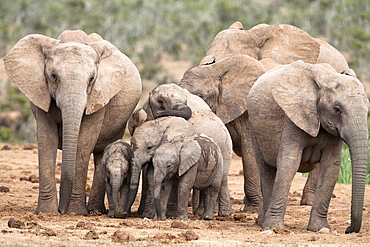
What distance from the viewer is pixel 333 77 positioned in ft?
24.2

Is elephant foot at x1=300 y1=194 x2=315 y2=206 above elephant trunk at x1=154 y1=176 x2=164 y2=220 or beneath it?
above

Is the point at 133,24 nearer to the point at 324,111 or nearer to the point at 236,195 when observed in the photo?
the point at 236,195

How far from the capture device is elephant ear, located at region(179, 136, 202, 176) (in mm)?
8008

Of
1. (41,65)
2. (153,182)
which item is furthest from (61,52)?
(153,182)

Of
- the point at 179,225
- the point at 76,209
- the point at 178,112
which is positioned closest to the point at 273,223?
the point at 179,225

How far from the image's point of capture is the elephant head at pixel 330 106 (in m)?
6.95

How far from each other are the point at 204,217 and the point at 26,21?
29.4 meters

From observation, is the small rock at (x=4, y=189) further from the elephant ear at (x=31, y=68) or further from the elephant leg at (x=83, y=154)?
the elephant ear at (x=31, y=68)

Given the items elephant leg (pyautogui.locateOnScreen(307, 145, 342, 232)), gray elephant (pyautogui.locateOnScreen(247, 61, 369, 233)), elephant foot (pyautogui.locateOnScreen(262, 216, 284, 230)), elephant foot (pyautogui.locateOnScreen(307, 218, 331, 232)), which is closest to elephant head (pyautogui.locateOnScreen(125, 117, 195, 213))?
gray elephant (pyautogui.locateOnScreen(247, 61, 369, 233))

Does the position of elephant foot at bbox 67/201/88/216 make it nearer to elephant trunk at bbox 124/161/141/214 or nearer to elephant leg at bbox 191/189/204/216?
elephant trunk at bbox 124/161/141/214

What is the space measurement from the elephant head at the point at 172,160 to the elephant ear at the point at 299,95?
3.37 feet

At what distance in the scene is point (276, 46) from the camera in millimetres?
11875

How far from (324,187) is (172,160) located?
1492mm

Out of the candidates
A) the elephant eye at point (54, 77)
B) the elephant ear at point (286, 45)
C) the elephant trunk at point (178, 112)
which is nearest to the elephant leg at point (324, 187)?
the elephant trunk at point (178, 112)
